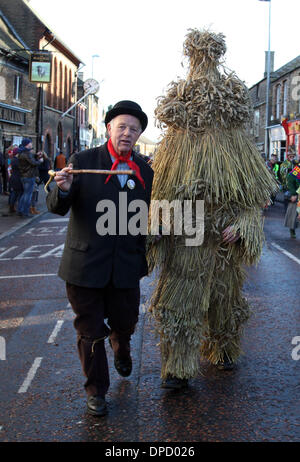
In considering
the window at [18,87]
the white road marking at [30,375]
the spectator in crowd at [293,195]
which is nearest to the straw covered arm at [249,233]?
the white road marking at [30,375]

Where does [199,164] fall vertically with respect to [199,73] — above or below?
below

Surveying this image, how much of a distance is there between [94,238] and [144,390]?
3.59 feet

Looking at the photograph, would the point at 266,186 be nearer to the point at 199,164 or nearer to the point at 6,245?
the point at 199,164

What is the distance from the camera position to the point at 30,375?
436 centimetres

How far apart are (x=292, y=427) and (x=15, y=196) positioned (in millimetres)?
13578

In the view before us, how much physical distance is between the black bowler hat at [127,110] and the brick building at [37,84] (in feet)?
75.1

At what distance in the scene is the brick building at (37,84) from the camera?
28.8m

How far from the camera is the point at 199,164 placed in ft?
12.9

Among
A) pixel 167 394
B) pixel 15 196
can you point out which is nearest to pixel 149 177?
pixel 167 394

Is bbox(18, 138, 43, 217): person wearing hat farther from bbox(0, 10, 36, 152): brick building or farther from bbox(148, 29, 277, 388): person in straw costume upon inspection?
bbox(148, 29, 277, 388): person in straw costume

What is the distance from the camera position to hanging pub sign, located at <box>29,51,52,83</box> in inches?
1040

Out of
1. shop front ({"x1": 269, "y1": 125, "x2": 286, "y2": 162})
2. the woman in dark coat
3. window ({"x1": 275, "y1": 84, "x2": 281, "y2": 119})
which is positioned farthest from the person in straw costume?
window ({"x1": 275, "y1": 84, "x2": 281, "y2": 119})

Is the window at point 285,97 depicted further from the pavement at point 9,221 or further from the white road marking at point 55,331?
the white road marking at point 55,331

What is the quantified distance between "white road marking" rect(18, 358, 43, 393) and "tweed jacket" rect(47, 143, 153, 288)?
902mm
